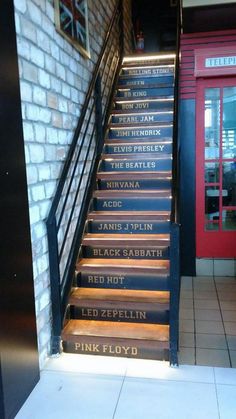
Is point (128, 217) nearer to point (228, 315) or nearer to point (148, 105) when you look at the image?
point (228, 315)

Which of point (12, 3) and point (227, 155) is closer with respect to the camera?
point (12, 3)

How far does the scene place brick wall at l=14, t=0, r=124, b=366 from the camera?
2.09m

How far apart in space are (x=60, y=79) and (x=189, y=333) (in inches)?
84.7

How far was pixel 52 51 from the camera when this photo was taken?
2.50 m

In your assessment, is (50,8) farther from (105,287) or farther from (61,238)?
(105,287)

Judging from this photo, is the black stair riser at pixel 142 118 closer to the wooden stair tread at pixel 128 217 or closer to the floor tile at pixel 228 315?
the wooden stair tread at pixel 128 217

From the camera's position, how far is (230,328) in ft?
9.45

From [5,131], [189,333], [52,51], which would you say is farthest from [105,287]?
[52,51]

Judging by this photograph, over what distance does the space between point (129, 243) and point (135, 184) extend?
770 millimetres

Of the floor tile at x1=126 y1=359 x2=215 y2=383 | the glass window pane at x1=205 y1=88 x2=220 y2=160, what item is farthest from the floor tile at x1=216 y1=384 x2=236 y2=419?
the glass window pane at x1=205 y1=88 x2=220 y2=160

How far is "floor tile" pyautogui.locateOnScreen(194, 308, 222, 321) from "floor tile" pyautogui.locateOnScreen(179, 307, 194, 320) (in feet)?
0.14

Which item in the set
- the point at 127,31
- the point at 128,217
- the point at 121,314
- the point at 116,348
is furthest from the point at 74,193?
the point at 127,31

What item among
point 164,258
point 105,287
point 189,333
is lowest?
point 189,333

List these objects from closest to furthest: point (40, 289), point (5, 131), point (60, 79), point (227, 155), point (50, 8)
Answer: point (5, 131) → point (40, 289) → point (50, 8) → point (60, 79) → point (227, 155)
